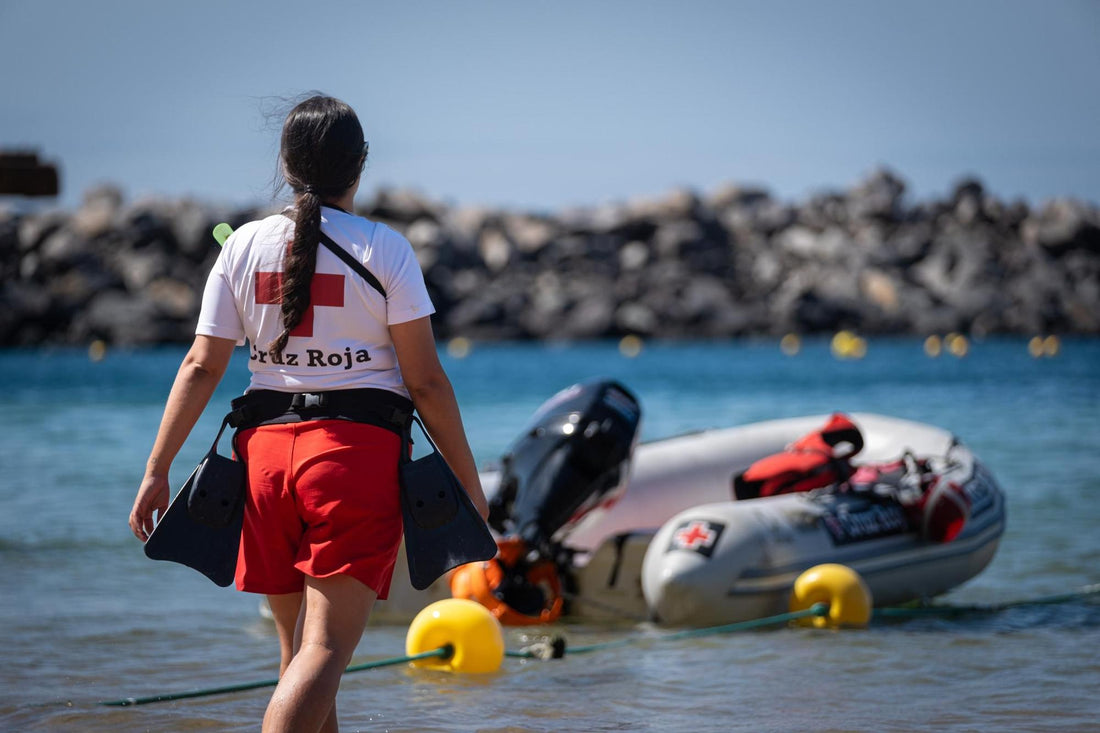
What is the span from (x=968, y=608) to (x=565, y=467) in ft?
6.27

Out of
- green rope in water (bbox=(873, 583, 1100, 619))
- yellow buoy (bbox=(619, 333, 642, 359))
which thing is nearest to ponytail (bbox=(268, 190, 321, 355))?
green rope in water (bbox=(873, 583, 1100, 619))

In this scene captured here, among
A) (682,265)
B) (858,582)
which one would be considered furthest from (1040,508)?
(682,265)

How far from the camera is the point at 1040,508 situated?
883cm

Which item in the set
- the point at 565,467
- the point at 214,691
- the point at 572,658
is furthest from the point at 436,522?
the point at 565,467

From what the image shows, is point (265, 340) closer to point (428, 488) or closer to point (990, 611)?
point (428, 488)

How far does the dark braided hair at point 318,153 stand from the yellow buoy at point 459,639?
2.13 meters

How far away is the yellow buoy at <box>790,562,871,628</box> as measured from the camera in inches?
200

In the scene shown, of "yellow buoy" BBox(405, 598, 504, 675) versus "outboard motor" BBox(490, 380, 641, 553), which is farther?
"outboard motor" BBox(490, 380, 641, 553)

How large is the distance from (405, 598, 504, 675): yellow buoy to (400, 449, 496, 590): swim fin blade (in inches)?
74.0

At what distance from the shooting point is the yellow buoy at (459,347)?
5844 centimetres

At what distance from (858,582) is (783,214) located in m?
79.9

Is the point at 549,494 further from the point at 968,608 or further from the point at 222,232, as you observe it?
the point at 222,232

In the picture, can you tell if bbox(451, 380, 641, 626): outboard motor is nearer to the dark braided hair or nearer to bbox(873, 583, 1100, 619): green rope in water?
bbox(873, 583, 1100, 619): green rope in water

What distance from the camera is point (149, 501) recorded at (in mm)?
2316
